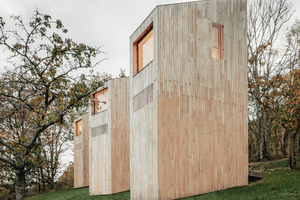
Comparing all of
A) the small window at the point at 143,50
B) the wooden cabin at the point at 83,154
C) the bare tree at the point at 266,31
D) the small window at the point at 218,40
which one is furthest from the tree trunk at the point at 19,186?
the bare tree at the point at 266,31

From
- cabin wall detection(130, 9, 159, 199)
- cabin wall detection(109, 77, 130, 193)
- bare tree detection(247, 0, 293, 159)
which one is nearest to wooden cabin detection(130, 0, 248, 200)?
cabin wall detection(130, 9, 159, 199)

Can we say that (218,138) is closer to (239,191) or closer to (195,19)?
(239,191)

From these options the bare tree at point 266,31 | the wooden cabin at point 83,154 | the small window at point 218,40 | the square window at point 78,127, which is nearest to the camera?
the small window at point 218,40

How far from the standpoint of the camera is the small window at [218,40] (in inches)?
408

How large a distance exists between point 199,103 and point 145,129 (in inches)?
85.2

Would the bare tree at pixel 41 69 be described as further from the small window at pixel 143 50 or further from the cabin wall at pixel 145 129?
the small window at pixel 143 50

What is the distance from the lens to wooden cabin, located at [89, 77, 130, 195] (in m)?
14.3

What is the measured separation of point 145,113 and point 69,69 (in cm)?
393

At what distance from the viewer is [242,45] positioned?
1114cm

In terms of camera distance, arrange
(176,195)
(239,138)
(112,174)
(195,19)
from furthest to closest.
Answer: (112,174) < (239,138) < (195,19) < (176,195)

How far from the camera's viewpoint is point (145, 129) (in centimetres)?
984

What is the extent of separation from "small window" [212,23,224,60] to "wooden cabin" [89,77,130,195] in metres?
6.24

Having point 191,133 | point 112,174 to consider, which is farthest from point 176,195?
point 112,174

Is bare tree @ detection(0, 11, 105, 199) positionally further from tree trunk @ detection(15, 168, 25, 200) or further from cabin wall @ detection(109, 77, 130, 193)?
cabin wall @ detection(109, 77, 130, 193)
